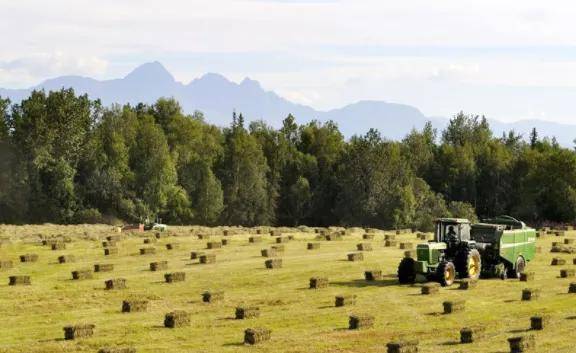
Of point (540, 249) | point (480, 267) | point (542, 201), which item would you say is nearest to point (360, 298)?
point (480, 267)

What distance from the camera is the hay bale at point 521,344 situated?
22938 mm

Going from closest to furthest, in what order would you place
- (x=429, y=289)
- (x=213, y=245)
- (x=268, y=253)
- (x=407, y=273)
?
(x=429, y=289), (x=407, y=273), (x=268, y=253), (x=213, y=245)

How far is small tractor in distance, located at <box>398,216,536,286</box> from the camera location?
36.5m

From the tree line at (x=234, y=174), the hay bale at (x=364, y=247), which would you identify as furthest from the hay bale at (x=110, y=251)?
the tree line at (x=234, y=174)

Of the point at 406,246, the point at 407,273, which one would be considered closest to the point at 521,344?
the point at 407,273

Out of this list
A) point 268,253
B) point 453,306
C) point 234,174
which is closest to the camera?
point 453,306

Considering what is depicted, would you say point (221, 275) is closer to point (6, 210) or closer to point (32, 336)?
point (32, 336)

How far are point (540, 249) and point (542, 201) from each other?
2178 inches

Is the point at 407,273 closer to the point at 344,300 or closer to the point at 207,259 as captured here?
the point at 344,300

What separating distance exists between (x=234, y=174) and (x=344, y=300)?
264 ft

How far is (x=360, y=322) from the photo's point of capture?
88.2ft

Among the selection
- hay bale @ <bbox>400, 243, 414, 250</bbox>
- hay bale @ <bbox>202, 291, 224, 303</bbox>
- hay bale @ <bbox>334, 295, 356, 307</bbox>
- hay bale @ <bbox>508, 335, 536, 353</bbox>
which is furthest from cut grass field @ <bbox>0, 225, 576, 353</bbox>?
hay bale @ <bbox>400, 243, 414, 250</bbox>

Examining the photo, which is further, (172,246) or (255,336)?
(172,246)

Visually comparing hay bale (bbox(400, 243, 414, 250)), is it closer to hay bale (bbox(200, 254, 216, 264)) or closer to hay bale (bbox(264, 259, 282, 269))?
hay bale (bbox(264, 259, 282, 269))
